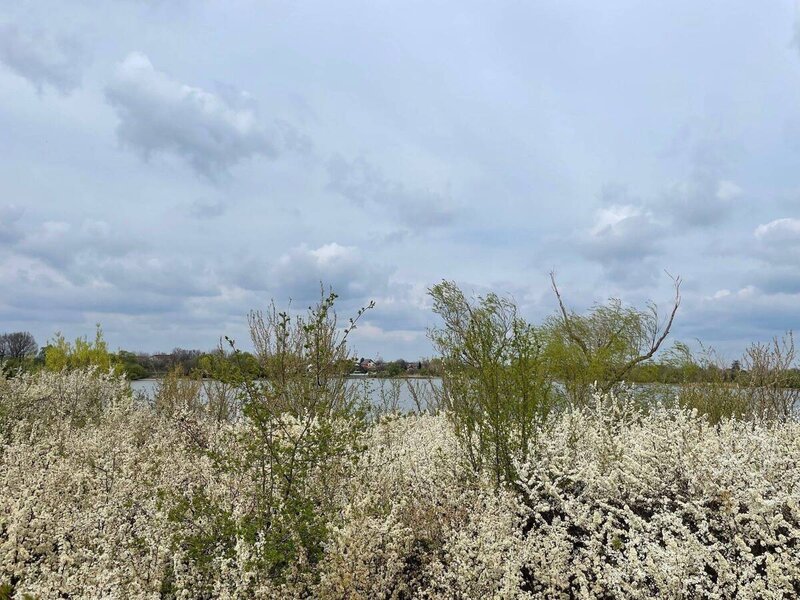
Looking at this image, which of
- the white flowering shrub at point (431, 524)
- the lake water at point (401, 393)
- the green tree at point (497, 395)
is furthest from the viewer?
the lake water at point (401, 393)

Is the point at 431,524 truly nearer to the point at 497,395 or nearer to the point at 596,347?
the point at 497,395

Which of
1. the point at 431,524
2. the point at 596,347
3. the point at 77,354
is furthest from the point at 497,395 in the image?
the point at 77,354

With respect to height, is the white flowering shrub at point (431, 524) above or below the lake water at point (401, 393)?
below

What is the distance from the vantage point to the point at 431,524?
5.49m

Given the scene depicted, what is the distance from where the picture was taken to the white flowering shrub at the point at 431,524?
436 centimetres

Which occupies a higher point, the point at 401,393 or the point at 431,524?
the point at 401,393

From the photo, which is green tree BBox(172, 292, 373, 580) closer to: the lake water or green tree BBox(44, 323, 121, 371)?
the lake water

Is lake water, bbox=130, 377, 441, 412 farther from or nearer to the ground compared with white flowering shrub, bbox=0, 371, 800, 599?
farther from the ground

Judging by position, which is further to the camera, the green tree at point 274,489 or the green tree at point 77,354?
the green tree at point 77,354

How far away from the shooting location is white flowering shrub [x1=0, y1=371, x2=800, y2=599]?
4361 millimetres

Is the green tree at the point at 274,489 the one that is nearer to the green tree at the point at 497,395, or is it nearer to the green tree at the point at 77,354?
the green tree at the point at 497,395

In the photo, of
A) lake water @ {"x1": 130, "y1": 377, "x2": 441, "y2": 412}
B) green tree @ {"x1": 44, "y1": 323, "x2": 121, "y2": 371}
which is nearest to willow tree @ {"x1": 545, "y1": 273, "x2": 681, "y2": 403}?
lake water @ {"x1": 130, "y1": 377, "x2": 441, "y2": 412}

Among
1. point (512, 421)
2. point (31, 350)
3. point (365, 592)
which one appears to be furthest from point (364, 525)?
point (31, 350)

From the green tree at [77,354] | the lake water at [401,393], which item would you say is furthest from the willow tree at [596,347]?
the green tree at [77,354]
